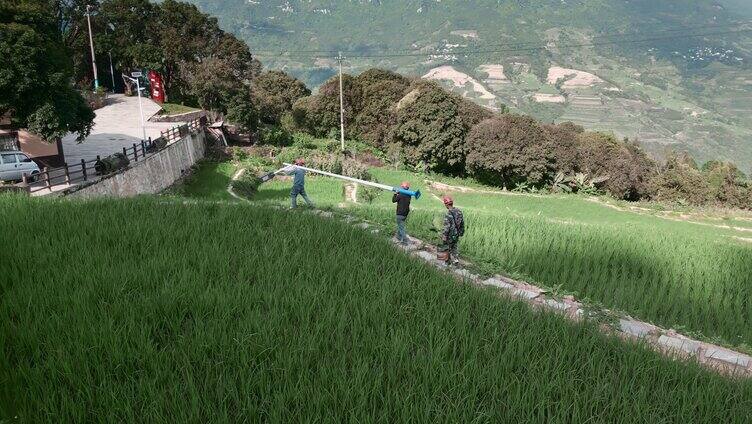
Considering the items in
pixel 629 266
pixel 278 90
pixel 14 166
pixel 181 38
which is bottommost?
pixel 629 266

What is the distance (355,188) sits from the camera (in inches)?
1101

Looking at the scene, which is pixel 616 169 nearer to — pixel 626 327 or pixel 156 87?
pixel 626 327

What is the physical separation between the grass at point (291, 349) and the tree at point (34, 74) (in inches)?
448

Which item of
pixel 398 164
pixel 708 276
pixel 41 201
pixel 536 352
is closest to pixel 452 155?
pixel 398 164

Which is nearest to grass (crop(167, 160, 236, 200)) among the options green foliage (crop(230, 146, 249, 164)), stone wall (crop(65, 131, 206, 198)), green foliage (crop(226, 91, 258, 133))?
stone wall (crop(65, 131, 206, 198))

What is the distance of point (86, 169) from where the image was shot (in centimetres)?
1736

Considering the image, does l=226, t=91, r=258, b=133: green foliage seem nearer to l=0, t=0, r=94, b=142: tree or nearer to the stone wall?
the stone wall

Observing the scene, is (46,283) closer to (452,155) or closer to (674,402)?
(674,402)

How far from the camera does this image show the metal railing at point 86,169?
15192 millimetres

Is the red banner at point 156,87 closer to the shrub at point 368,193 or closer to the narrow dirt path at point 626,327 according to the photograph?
the shrub at point 368,193

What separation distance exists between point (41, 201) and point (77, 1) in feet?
154

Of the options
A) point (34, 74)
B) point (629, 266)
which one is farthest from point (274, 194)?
point (629, 266)

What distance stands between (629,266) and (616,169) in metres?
29.6

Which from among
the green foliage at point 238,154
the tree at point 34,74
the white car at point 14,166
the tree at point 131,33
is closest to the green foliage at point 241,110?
the green foliage at point 238,154
